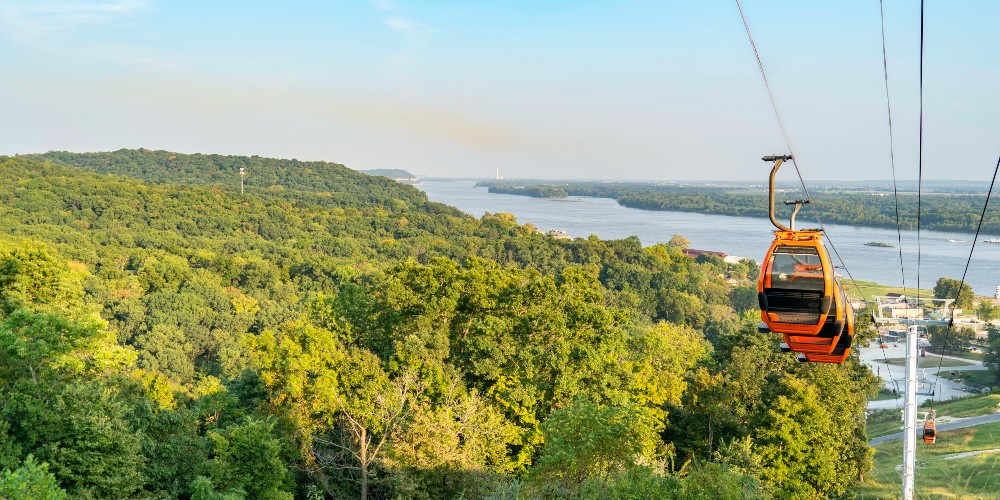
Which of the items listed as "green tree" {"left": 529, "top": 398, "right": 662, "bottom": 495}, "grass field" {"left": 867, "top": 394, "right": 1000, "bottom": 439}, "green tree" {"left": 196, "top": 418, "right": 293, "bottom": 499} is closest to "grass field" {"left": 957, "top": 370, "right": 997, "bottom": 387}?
"grass field" {"left": 867, "top": 394, "right": 1000, "bottom": 439}

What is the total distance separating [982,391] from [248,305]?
164 feet

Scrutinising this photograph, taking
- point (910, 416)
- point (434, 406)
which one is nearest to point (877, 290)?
point (910, 416)

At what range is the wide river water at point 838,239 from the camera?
85562mm

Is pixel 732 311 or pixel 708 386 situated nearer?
pixel 708 386

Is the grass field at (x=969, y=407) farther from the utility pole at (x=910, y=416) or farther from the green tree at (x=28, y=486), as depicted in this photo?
the green tree at (x=28, y=486)

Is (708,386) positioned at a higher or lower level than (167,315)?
higher


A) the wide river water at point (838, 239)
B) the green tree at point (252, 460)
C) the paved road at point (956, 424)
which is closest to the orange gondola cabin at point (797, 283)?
the green tree at point (252, 460)

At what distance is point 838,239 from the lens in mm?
121188

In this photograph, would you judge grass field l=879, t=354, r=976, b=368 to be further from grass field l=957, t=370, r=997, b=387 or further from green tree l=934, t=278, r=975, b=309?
green tree l=934, t=278, r=975, b=309

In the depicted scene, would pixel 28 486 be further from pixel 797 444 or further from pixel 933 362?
pixel 933 362

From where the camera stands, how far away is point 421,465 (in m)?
16.4

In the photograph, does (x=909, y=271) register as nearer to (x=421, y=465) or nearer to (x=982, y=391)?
(x=982, y=391)

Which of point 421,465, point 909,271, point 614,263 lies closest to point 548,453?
point 421,465

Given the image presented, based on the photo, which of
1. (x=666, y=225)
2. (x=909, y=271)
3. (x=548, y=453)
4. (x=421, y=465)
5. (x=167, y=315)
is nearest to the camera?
(x=548, y=453)
